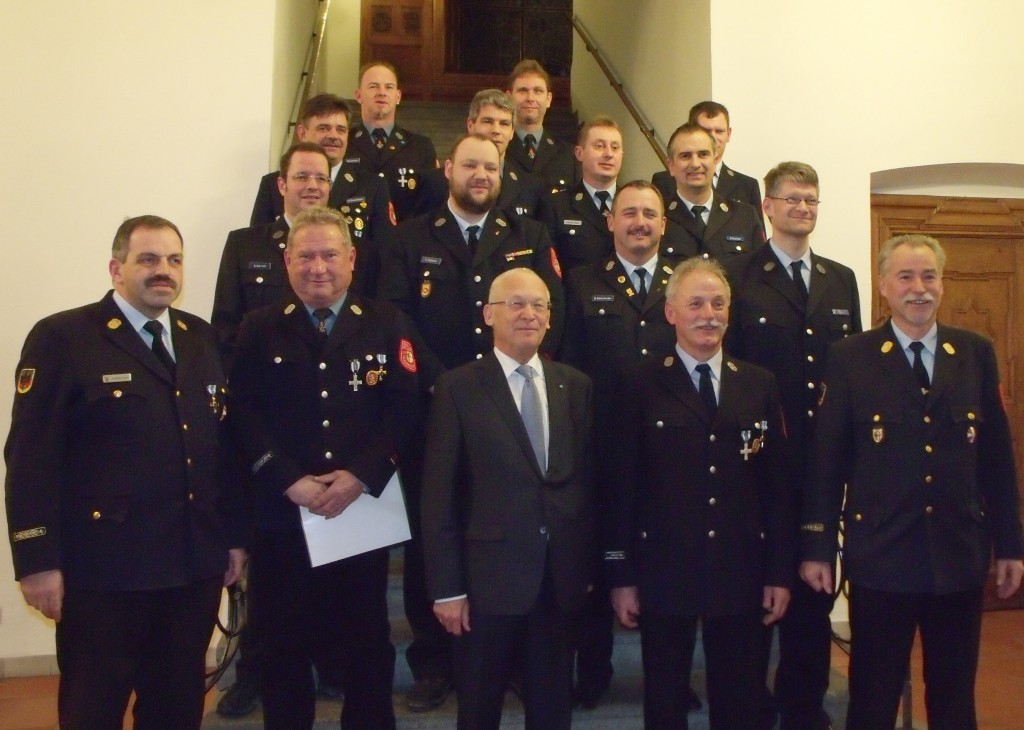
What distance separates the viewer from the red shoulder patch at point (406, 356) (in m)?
Answer: 3.07

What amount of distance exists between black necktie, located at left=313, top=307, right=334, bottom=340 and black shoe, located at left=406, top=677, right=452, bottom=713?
4.49ft

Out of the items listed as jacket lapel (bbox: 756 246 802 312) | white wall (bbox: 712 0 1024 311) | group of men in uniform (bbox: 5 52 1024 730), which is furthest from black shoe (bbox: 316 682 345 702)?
white wall (bbox: 712 0 1024 311)

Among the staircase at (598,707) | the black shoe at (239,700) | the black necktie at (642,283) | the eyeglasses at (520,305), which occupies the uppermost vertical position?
the black necktie at (642,283)

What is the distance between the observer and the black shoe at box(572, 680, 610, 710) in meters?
3.51

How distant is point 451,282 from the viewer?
3.58 meters

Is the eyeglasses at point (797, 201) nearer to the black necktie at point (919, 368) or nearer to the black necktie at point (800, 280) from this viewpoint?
the black necktie at point (800, 280)

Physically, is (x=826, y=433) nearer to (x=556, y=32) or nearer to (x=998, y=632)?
(x=998, y=632)

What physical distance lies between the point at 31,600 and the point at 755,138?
406cm

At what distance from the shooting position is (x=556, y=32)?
A: 411 inches

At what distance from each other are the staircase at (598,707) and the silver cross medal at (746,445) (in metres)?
1.01

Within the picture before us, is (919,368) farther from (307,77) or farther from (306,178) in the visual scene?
(307,77)

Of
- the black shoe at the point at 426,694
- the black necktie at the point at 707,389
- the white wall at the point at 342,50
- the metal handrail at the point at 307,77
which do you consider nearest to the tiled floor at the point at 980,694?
the black shoe at the point at 426,694

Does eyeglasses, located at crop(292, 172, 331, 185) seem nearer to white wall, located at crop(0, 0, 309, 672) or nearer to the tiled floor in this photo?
white wall, located at crop(0, 0, 309, 672)

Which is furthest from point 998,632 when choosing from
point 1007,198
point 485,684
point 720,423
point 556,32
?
point 556,32
